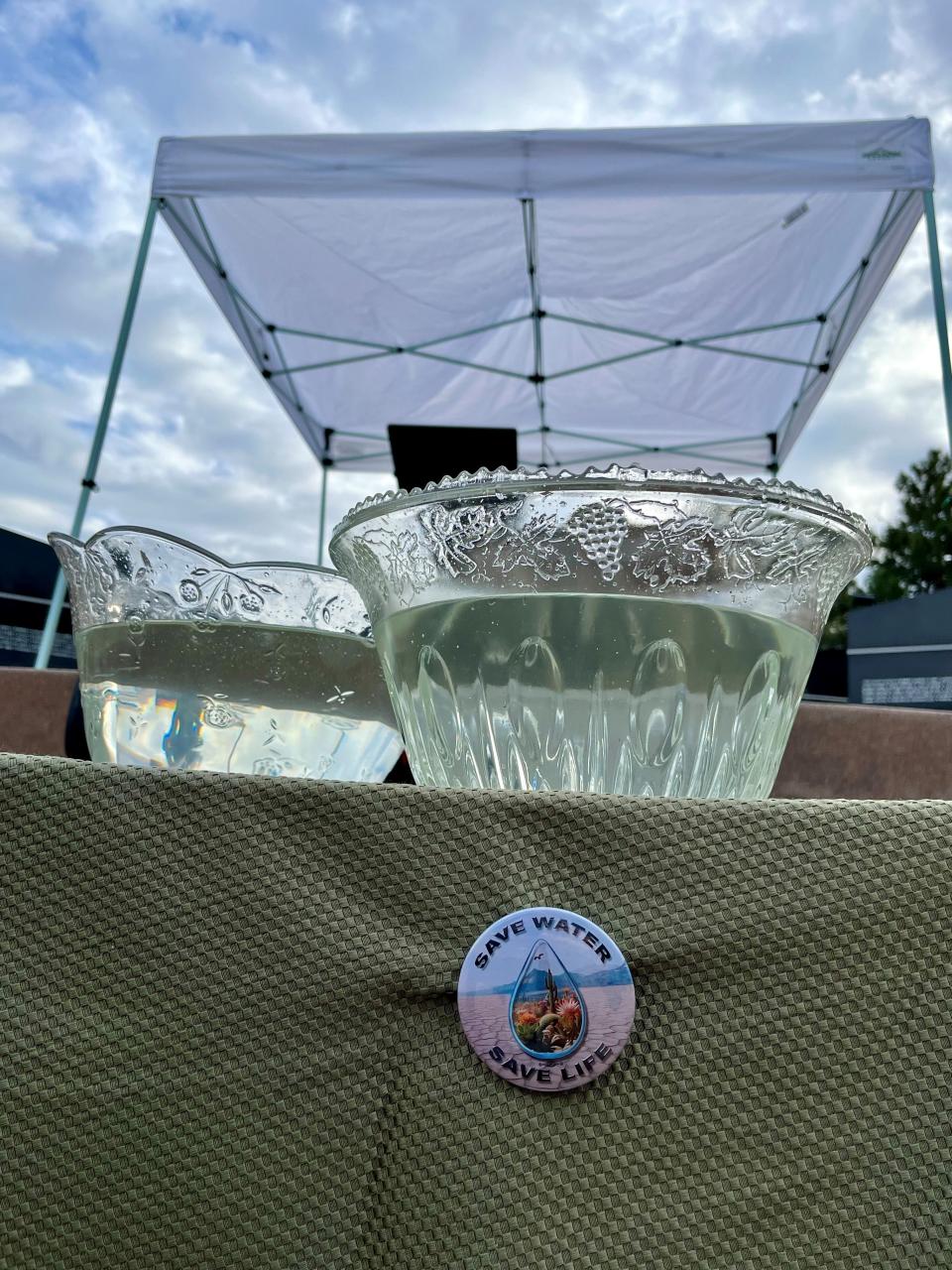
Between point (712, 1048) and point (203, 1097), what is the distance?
3.2 inches

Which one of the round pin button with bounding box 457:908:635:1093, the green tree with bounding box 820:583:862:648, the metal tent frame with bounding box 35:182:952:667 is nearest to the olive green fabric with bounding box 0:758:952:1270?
the round pin button with bounding box 457:908:635:1093

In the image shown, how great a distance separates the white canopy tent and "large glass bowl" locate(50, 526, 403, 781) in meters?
1.80

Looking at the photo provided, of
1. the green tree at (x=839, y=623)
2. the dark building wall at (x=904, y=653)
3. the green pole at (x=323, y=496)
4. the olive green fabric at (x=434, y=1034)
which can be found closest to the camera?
the olive green fabric at (x=434, y=1034)

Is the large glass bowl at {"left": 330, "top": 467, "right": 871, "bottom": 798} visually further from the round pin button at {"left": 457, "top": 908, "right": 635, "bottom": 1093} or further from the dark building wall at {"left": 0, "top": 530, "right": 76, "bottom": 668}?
the dark building wall at {"left": 0, "top": 530, "right": 76, "bottom": 668}

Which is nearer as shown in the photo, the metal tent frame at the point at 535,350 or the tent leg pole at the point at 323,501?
the metal tent frame at the point at 535,350

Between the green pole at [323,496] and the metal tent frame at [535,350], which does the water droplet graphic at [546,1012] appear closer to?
the metal tent frame at [535,350]

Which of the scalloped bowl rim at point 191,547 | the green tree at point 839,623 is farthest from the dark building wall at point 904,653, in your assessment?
the green tree at point 839,623

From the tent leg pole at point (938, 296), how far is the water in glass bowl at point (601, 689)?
1.81 m

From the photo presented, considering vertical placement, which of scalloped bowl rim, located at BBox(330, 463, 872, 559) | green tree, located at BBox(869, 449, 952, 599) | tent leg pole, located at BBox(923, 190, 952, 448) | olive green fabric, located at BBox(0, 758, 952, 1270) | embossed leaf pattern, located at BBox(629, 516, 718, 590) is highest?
green tree, located at BBox(869, 449, 952, 599)

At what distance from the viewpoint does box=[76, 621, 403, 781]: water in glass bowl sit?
27 cm

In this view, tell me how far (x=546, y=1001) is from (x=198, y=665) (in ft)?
0.52

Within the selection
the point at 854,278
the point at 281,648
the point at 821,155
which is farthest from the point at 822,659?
the point at 281,648

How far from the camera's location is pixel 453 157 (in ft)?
6.34

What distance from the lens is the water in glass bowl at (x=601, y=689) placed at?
216mm
